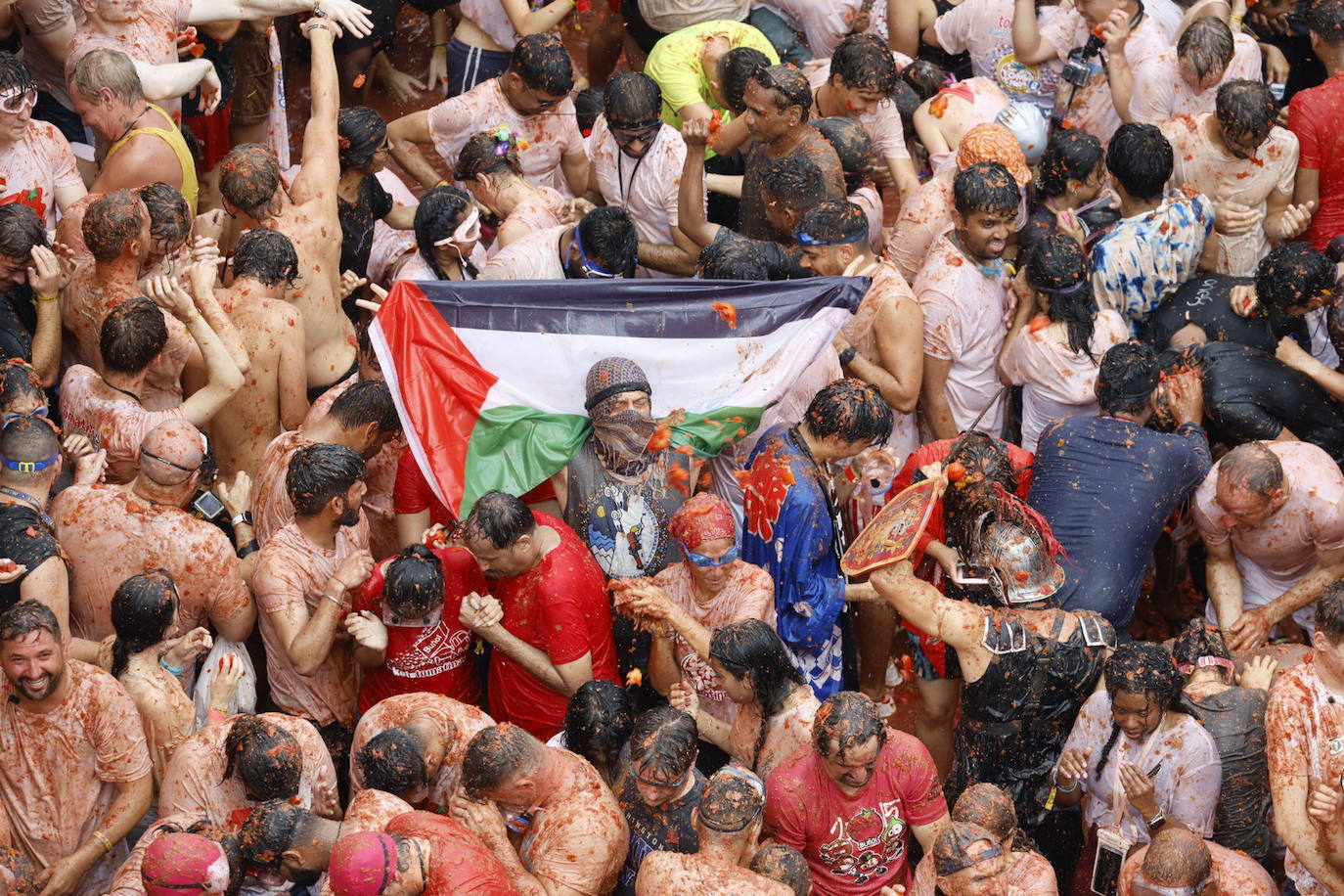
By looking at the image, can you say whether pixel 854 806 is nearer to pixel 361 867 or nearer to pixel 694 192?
pixel 361 867

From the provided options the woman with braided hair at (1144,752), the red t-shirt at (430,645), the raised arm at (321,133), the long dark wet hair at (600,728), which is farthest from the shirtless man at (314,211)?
the woman with braided hair at (1144,752)

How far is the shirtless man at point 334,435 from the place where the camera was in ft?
21.7

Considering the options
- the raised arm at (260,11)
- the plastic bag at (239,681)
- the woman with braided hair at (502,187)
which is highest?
the raised arm at (260,11)

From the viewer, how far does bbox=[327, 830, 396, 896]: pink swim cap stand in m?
4.90

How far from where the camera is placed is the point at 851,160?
816 cm

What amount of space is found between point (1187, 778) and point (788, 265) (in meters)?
2.95

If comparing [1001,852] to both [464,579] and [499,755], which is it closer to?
[499,755]

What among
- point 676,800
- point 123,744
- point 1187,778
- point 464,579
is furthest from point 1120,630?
point 123,744

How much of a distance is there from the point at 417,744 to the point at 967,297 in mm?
3313

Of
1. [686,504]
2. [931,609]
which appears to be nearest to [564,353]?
[686,504]

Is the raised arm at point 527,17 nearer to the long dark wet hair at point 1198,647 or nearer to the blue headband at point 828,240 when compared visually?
the blue headband at point 828,240

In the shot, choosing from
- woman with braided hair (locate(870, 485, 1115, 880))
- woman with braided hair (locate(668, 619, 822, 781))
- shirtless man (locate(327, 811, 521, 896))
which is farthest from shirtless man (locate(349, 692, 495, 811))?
woman with braided hair (locate(870, 485, 1115, 880))

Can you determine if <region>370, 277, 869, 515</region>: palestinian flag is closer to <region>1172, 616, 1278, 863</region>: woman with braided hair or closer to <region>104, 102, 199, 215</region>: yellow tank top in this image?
<region>104, 102, 199, 215</region>: yellow tank top

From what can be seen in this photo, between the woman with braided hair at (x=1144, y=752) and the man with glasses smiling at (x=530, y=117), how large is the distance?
4222 mm
